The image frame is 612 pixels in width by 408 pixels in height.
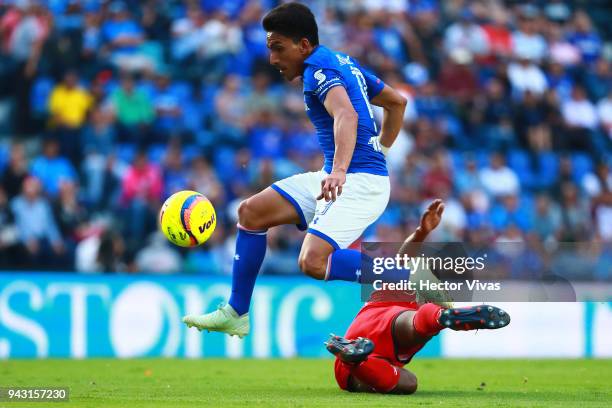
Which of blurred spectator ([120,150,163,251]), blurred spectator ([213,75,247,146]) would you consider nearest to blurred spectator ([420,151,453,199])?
blurred spectator ([213,75,247,146])

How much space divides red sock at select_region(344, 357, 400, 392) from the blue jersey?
4.65ft

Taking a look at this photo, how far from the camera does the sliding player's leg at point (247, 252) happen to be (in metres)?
7.74

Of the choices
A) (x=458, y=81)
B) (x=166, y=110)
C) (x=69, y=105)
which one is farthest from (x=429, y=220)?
(x=458, y=81)

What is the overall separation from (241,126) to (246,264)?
745cm

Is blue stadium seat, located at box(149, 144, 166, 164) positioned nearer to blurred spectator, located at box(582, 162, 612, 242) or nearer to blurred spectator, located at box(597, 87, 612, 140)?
blurred spectator, located at box(582, 162, 612, 242)

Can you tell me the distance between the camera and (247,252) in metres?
7.90

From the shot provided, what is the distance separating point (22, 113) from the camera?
14648mm

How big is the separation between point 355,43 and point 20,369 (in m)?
8.64

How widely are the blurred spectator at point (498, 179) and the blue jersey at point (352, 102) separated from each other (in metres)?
8.27

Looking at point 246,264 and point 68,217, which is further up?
point 68,217

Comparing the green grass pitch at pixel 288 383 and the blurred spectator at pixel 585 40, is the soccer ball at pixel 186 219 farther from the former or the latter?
the blurred spectator at pixel 585 40

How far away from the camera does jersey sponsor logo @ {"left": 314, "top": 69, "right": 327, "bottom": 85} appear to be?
7.39 metres

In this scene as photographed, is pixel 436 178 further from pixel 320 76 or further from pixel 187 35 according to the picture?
pixel 320 76

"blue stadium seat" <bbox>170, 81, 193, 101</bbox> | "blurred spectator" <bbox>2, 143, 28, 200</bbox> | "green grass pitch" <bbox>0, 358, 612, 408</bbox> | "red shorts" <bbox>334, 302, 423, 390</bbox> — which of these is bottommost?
"green grass pitch" <bbox>0, 358, 612, 408</bbox>
